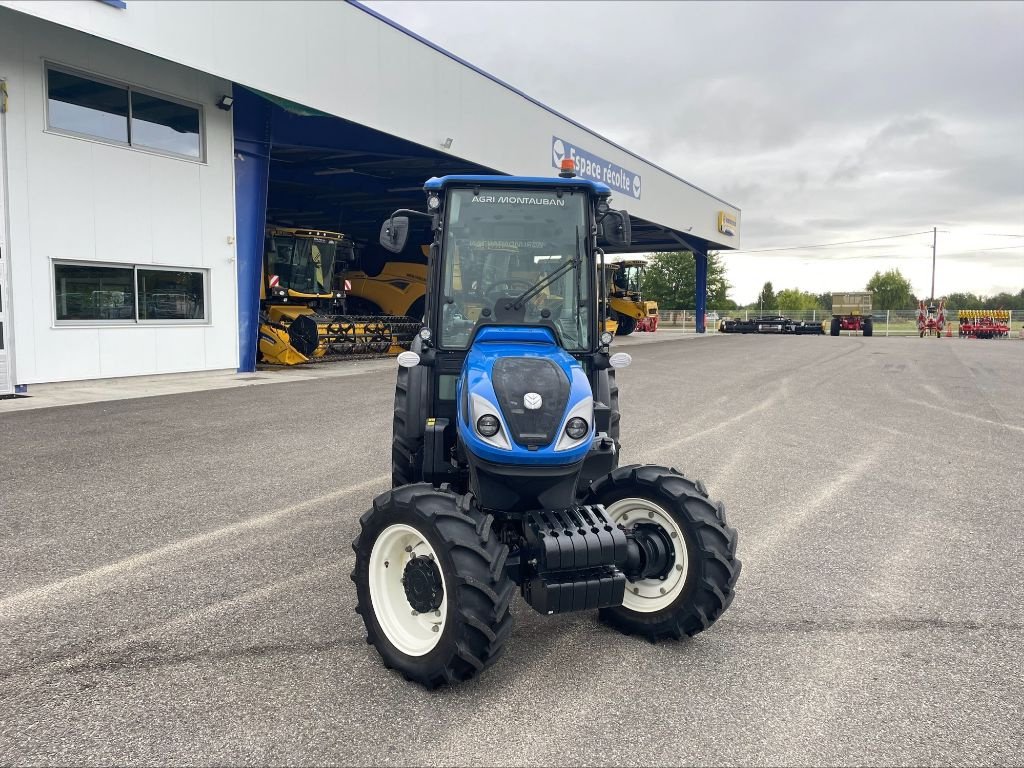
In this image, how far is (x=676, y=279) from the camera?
70812mm

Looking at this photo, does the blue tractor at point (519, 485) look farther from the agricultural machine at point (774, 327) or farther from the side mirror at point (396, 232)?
the agricultural machine at point (774, 327)

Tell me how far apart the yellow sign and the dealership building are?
25744 millimetres

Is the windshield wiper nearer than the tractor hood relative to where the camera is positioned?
No

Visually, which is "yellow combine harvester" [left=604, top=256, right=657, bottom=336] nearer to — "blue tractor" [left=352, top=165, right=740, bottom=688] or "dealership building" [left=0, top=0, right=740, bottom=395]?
"dealership building" [left=0, top=0, right=740, bottom=395]

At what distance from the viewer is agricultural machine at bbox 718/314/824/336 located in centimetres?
4084

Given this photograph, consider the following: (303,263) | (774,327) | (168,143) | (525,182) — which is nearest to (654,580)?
(525,182)

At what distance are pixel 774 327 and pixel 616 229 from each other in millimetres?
39209

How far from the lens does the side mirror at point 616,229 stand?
166 inches

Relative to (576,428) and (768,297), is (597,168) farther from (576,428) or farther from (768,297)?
(768,297)

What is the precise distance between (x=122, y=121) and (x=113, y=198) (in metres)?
1.45

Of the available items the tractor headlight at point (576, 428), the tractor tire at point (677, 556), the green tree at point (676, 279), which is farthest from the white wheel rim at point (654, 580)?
the green tree at point (676, 279)

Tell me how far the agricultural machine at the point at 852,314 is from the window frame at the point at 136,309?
35581 millimetres

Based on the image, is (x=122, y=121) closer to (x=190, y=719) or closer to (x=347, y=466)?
(x=347, y=466)

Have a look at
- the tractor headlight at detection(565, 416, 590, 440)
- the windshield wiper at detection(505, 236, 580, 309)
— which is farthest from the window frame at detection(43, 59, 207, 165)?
the tractor headlight at detection(565, 416, 590, 440)
